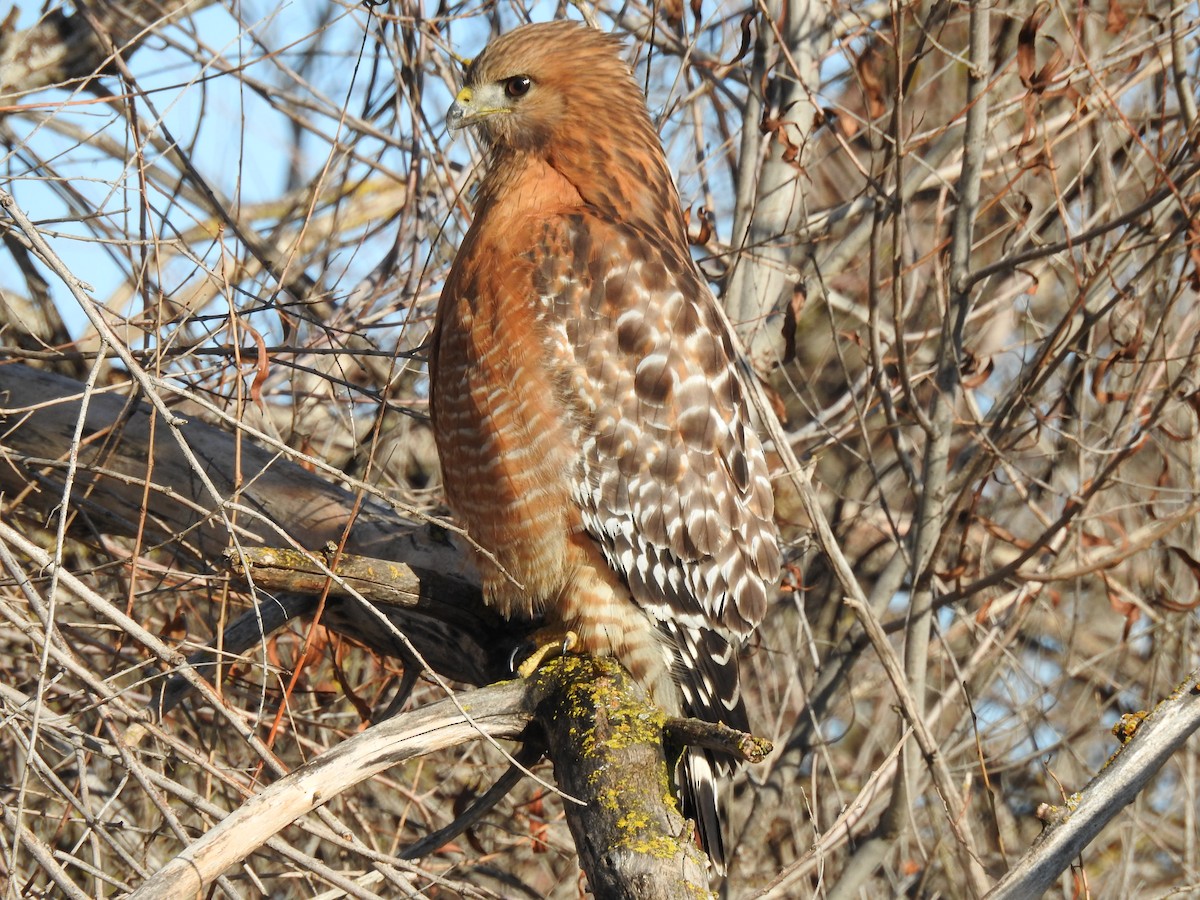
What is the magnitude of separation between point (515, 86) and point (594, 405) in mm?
1090

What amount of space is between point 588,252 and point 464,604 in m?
1.12

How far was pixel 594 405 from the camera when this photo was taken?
3.73 m

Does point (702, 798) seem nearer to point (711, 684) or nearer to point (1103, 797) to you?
point (711, 684)

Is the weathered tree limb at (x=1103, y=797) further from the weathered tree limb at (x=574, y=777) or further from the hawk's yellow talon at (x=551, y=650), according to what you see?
the hawk's yellow talon at (x=551, y=650)

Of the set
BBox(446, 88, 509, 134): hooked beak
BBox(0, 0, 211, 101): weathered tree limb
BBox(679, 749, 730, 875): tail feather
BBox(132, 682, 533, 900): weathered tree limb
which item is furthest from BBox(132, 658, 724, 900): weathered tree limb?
BBox(0, 0, 211, 101): weathered tree limb

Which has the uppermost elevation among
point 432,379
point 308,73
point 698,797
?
point 308,73

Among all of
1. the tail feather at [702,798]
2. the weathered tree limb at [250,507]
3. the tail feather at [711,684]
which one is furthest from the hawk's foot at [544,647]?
the tail feather at [702,798]

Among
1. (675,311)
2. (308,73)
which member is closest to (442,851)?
(675,311)

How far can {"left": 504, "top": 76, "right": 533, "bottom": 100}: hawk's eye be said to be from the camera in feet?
13.1

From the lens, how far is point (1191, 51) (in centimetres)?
495

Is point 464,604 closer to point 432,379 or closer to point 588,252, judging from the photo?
point 432,379

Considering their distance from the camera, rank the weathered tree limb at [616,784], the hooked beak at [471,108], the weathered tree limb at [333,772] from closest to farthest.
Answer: the weathered tree limb at [333,772] → the weathered tree limb at [616,784] → the hooked beak at [471,108]

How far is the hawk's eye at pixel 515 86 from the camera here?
13.1ft

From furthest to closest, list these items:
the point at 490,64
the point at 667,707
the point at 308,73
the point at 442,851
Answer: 1. the point at 308,73
2. the point at 442,851
3. the point at 490,64
4. the point at 667,707
